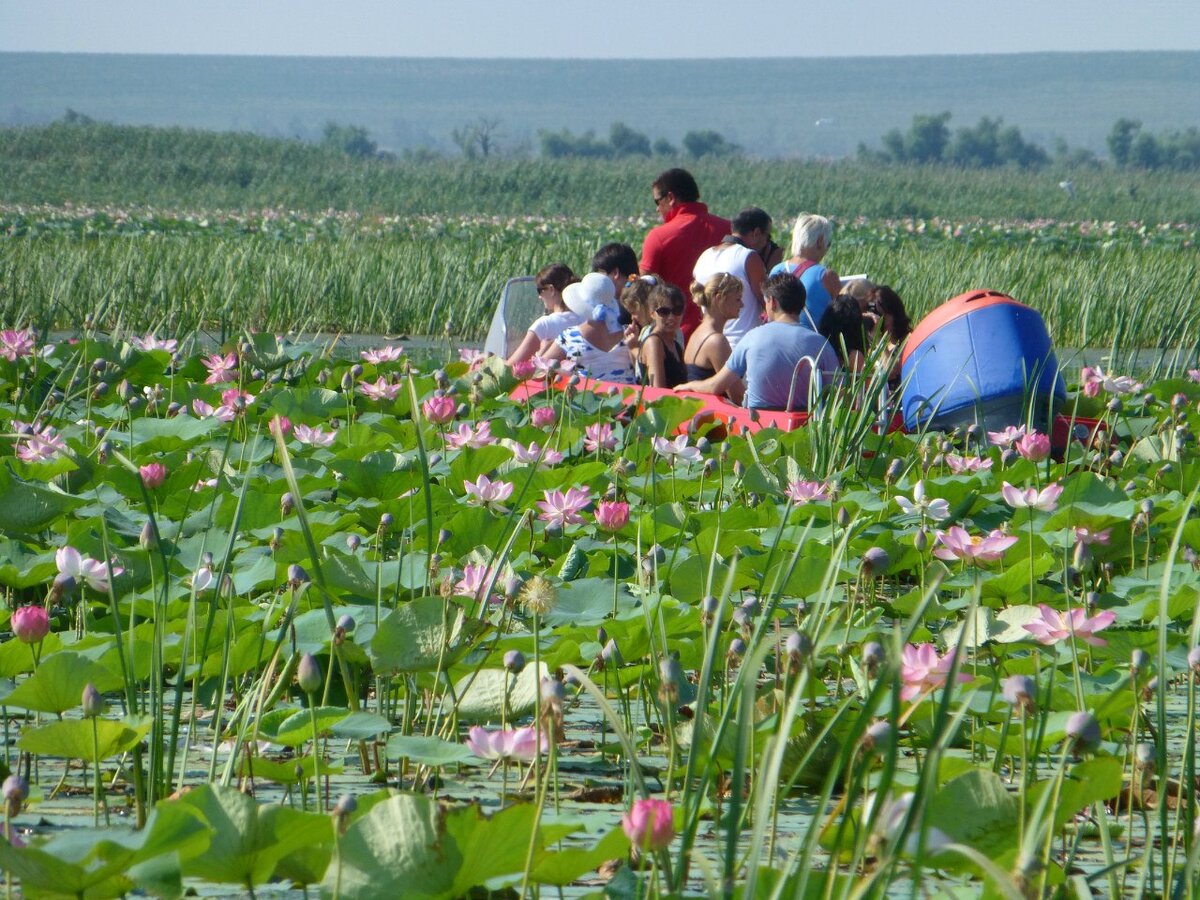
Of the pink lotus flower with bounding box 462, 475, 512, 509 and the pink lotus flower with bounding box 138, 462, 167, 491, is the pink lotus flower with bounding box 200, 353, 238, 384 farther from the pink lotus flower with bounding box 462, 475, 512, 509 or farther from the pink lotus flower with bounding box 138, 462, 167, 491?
the pink lotus flower with bounding box 462, 475, 512, 509

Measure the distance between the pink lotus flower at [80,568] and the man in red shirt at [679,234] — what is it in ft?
16.2

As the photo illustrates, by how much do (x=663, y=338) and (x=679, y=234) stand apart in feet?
4.98

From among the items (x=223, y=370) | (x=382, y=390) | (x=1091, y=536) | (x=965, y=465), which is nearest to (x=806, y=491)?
(x=1091, y=536)

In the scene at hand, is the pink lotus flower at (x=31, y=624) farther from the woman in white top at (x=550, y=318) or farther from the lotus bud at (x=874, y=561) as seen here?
the woman in white top at (x=550, y=318)

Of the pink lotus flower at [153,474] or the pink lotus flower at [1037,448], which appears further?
the pink lotus flower at [1037,448]

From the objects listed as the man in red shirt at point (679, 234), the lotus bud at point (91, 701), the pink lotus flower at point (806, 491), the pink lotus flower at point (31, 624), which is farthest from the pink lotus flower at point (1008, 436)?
the man in red shirt at point (679, 234)

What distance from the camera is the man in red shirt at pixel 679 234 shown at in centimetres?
679

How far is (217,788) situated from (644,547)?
171cm

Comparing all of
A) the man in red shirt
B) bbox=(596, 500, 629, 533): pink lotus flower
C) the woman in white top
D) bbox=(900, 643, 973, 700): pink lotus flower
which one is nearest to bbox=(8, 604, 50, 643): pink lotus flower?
bbox=(596, 500, 629, 533): pink lotus flower

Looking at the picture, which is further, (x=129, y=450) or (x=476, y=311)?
(x=476, y=311)

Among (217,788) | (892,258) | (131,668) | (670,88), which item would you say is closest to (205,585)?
(131,668)

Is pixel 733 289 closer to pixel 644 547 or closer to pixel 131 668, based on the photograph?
pixel 644 547

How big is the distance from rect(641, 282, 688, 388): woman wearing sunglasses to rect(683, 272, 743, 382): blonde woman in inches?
5.5

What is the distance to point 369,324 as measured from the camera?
9.78 metres
